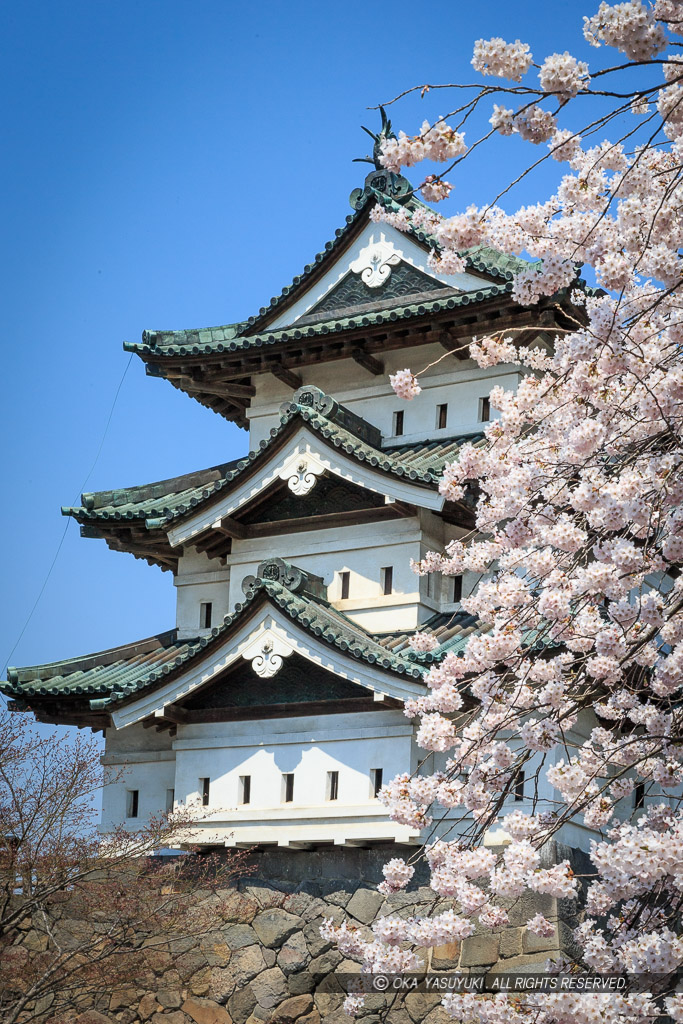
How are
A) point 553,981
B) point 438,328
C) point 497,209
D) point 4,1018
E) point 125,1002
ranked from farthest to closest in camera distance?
1. point 438,328
2. point 125,1002
3. point 4,1018
4. point 553,981
5. point 497,209

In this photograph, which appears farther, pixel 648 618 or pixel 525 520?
pixel 525 520

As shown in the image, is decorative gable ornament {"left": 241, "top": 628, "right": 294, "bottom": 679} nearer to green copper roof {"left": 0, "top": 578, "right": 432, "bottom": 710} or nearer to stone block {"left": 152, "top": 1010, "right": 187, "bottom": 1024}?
green copper roof {"left": 0, "top": 578, "right": 432, "bottom": 710}

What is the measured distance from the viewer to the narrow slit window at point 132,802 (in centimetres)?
1559

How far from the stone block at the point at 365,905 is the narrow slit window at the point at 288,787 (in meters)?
1.34

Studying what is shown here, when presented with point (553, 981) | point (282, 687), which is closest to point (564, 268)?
point (553, 981)

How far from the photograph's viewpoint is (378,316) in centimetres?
1565

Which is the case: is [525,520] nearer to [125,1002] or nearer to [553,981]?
[553,981]

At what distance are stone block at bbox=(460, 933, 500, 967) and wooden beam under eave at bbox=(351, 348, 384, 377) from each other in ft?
23.4

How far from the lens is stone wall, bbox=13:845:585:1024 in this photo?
41.2 feet

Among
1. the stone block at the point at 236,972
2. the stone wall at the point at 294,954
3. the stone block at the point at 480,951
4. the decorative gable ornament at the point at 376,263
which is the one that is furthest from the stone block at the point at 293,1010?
the decorative gable ornament at the point at 376,263

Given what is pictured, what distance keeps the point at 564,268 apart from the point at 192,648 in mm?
8893

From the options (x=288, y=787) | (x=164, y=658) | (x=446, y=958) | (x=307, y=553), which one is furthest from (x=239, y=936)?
(x=307, y=553)

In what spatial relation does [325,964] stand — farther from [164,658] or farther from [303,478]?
[303,478]

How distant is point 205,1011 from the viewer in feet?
44.8
